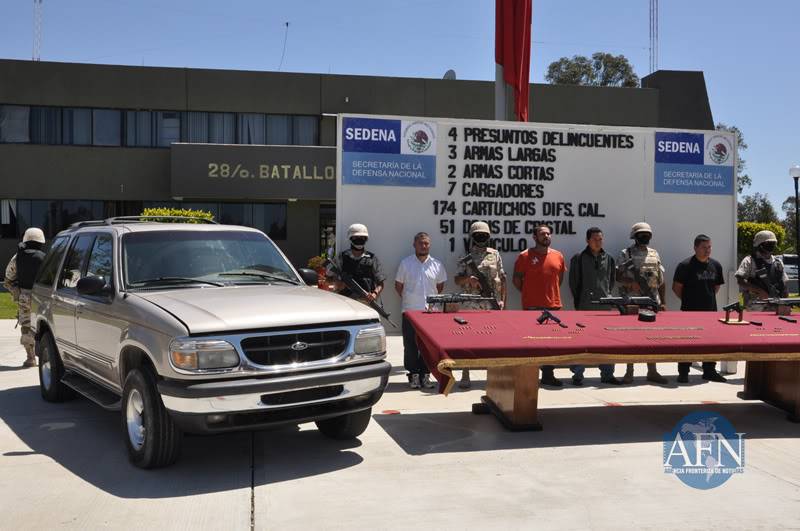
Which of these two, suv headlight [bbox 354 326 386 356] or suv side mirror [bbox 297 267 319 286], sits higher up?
suv side mirror [bbox 297 267 319 286]

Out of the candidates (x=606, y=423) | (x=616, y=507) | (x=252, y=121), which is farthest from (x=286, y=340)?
(x=252, y=121)

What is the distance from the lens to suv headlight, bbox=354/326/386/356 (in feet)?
18.6

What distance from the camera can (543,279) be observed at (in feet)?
30.4

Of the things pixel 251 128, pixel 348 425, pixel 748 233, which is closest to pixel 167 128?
pixel 251 128

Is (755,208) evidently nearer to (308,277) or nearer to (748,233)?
(748,233)

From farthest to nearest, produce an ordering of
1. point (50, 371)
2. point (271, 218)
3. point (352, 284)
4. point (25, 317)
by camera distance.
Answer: point (271, 218) < point (25, 317) < point (352, 284) < point (50, 371)

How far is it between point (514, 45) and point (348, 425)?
349 inches

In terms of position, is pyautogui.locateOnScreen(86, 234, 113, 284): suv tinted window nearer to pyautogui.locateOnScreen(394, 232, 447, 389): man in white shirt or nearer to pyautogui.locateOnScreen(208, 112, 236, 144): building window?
pyautogui.locateOnScreen(394, 232, 447, 389): man in white shirt

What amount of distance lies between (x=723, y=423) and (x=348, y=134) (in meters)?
5.61

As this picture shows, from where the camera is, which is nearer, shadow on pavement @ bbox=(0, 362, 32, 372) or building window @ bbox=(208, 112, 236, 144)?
shadow on pavement @ bbox=(0, 362, 32, 372)

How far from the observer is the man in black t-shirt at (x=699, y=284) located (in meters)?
9.62

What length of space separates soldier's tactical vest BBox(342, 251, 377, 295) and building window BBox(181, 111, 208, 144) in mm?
23228

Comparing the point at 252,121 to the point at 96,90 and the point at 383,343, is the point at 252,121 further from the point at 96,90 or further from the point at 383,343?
the point at 383,343

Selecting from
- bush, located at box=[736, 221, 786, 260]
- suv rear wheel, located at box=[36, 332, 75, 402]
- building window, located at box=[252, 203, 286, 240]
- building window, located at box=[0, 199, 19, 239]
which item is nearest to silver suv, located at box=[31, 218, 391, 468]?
suv rear wheel, located at box=[36, 332, 75, 402]
